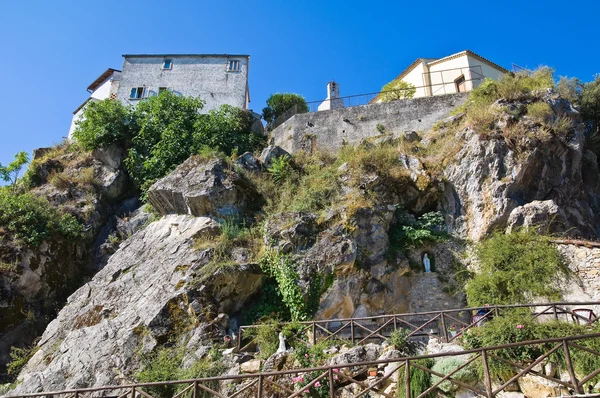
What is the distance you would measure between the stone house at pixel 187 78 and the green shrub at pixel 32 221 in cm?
809

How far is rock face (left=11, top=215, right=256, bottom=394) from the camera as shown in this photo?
446 inches

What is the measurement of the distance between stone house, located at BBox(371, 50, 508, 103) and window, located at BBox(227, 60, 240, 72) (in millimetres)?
7185

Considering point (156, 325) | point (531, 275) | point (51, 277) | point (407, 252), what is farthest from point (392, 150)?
point (51, 277)

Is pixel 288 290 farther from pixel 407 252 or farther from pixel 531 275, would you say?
pixel 531 275

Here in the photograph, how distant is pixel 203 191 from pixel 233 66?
1221cm

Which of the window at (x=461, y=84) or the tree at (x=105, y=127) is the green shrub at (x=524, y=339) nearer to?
the window at (x=461, y=84)

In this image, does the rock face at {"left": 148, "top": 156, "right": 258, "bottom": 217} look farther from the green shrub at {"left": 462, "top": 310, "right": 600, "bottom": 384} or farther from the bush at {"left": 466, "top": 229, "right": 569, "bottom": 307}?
the green shrub at {"left": 462, "top": 310, "right": 600, "bottom": 384}

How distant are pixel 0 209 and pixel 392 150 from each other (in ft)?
42.6

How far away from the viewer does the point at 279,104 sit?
23.4 meters

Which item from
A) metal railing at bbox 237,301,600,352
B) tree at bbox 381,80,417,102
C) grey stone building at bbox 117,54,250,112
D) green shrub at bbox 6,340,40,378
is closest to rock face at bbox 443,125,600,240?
metal railing at bbox 237,301,600,352

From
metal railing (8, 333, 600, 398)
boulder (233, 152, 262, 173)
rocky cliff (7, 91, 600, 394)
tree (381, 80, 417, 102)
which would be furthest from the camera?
tree (381, 80, 417, 102)

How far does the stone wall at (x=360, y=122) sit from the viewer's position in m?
19.3

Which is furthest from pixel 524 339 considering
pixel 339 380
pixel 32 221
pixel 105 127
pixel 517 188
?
pixel 105 127

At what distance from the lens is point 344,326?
10.9 meters
